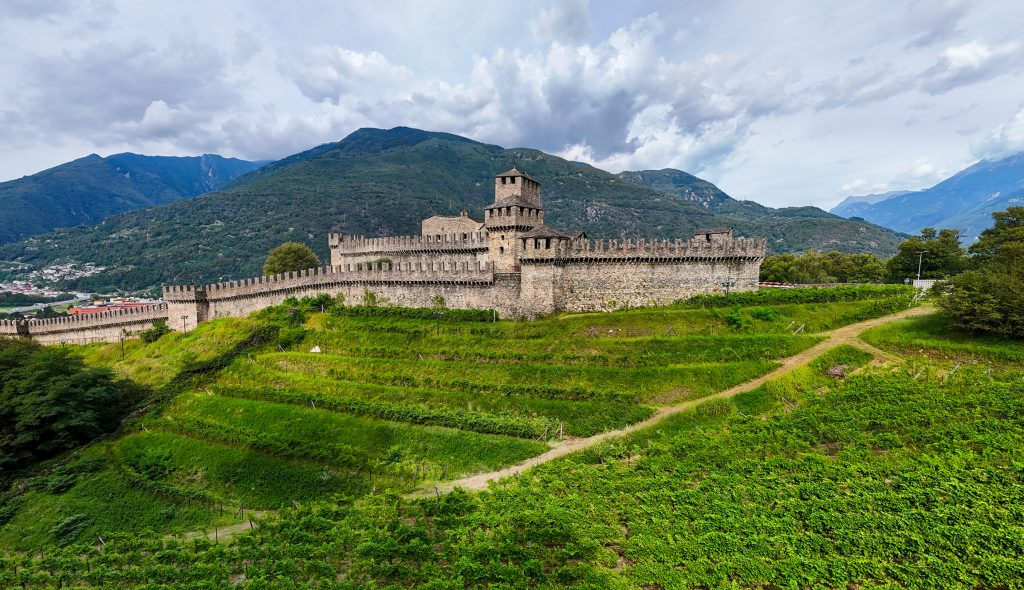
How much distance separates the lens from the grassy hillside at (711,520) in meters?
16.0

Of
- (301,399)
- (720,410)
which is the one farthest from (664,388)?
(301,399)

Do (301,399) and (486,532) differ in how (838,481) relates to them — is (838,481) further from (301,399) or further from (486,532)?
(301,399)

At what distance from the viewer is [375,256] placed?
179 ft

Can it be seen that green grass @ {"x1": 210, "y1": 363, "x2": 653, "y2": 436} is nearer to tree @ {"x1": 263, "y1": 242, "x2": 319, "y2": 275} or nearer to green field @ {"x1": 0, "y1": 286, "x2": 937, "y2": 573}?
green field @ {"x1": 0, "y1": 286, "x2": 937, "y2": 573}

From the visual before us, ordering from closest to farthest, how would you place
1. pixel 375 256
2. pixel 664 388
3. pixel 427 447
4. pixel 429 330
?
pixel 427 447, pixel 664 388, pixel 429 330, pixel 375 256

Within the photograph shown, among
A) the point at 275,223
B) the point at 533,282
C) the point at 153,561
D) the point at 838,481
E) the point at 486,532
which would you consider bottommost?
the point at 153,561

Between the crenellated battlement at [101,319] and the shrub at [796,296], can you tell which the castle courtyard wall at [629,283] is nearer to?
the shrub at [796,296]

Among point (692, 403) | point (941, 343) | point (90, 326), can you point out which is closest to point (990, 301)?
point (941, 343)

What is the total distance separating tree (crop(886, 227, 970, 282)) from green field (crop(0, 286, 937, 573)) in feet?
75.5

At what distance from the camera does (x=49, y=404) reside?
104 ft

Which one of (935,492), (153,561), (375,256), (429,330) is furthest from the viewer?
(375,256)

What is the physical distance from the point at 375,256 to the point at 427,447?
32380 millimetres

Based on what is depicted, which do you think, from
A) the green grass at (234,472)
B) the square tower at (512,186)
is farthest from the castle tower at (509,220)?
the green grass at (234,472)

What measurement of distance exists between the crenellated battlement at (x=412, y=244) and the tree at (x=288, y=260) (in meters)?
7.74
